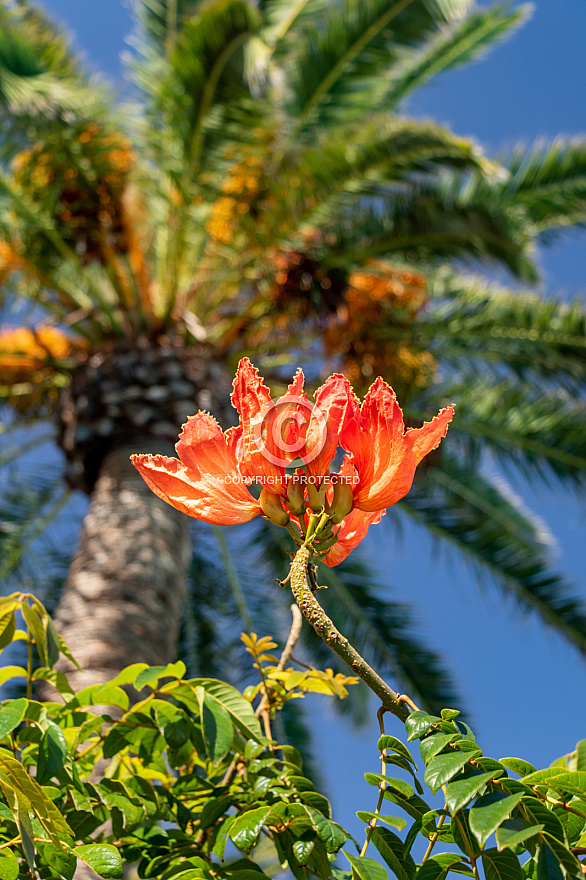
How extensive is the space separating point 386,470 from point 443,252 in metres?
4.39

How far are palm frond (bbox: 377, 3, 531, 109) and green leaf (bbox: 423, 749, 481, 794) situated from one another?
18.5 feet

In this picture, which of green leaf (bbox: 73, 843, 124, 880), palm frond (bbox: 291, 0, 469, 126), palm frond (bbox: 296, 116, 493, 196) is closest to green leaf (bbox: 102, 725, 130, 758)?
green leaf (bbox: 73, 843, 124, 880)

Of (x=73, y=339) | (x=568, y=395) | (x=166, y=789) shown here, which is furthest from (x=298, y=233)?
(x=166, y=789)

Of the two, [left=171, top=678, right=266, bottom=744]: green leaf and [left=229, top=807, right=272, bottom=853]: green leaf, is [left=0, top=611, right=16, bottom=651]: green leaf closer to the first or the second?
[left=171, top=678, right=266, bottom=744]: green leaf

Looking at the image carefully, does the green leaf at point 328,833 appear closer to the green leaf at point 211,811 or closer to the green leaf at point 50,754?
the green leaf at point 211,811

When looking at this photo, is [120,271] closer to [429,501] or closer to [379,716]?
[429,501]

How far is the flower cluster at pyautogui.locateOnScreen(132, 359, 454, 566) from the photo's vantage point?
3.11ft

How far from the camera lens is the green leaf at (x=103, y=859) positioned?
2.97 ft

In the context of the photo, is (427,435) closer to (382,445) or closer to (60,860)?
(382,445)

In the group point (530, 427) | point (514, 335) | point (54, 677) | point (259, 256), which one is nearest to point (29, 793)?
point (54, 677)

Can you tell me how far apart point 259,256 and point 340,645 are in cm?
412

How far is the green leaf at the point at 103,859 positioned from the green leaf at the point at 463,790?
422 millimetres

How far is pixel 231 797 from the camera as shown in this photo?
113cm

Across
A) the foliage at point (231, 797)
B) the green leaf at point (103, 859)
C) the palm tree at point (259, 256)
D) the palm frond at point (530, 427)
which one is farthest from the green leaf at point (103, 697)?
the palm frond at point (530, 427)
